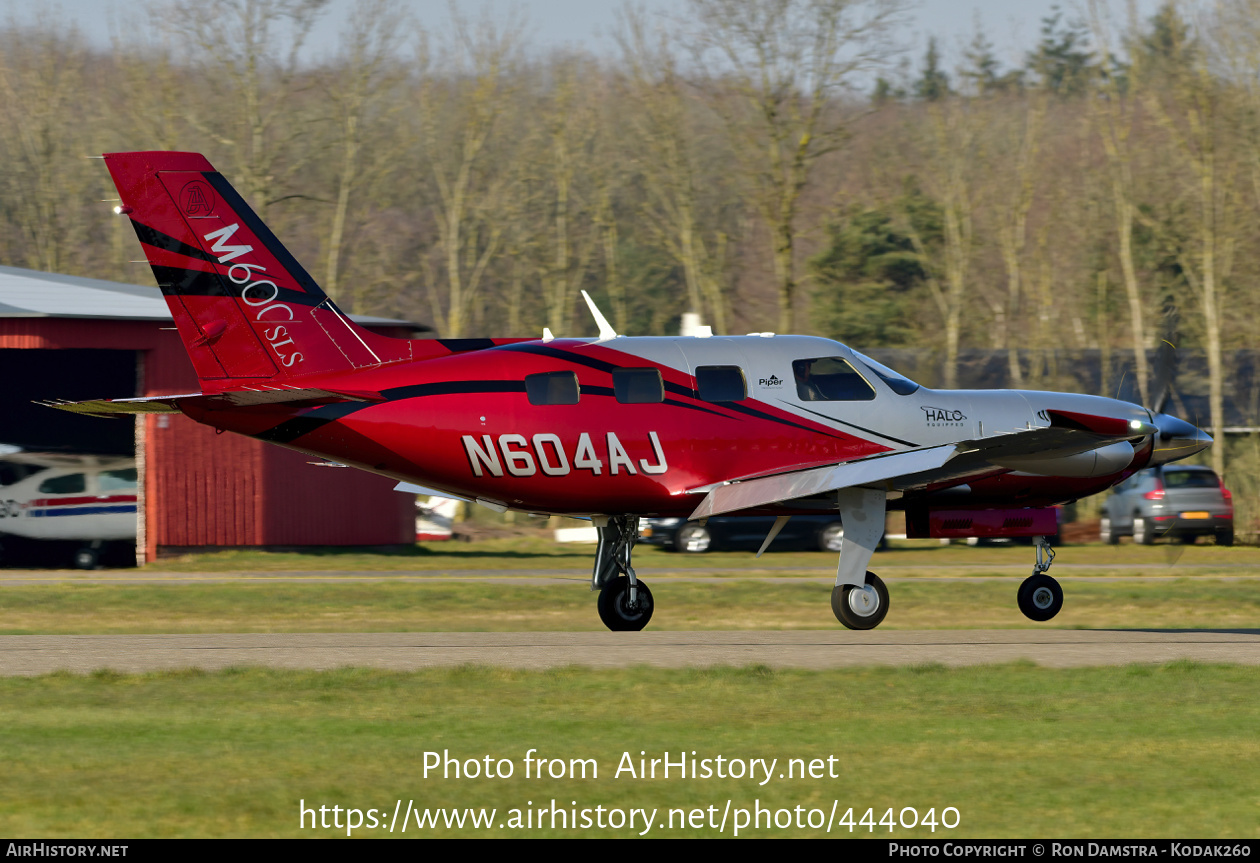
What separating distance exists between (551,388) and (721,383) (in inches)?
81.2

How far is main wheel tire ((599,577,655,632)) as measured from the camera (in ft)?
62.8

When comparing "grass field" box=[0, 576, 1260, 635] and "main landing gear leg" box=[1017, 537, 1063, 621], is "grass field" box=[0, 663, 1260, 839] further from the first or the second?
"grass field" box=[0, 576, 1260, 635]

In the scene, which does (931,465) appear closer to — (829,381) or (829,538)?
(829,381)

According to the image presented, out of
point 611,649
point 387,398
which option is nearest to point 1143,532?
point 611,649

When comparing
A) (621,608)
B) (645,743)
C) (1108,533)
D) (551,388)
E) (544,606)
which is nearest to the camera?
(645,743)

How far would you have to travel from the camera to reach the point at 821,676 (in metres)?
14.1

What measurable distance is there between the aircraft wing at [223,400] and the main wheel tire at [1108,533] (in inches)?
1253

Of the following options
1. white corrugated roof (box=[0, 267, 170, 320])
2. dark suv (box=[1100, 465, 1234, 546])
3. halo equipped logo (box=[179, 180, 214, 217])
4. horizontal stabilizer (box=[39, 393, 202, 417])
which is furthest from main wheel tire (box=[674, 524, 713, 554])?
horizontal stabilizer (box=[39, 393, 202, 417])

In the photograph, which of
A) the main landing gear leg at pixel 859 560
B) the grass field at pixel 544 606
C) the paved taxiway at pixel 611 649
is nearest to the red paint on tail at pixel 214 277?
the paved taxiway at pixel 611 649

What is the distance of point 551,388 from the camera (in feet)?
58.0

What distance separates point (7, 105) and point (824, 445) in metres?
57.2

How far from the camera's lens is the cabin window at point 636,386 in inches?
703

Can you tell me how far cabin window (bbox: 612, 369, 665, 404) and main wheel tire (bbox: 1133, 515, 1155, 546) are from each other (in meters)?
28.2

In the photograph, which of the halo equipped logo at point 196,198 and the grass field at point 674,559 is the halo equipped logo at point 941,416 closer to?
the halo equipped logo at point 196,198
